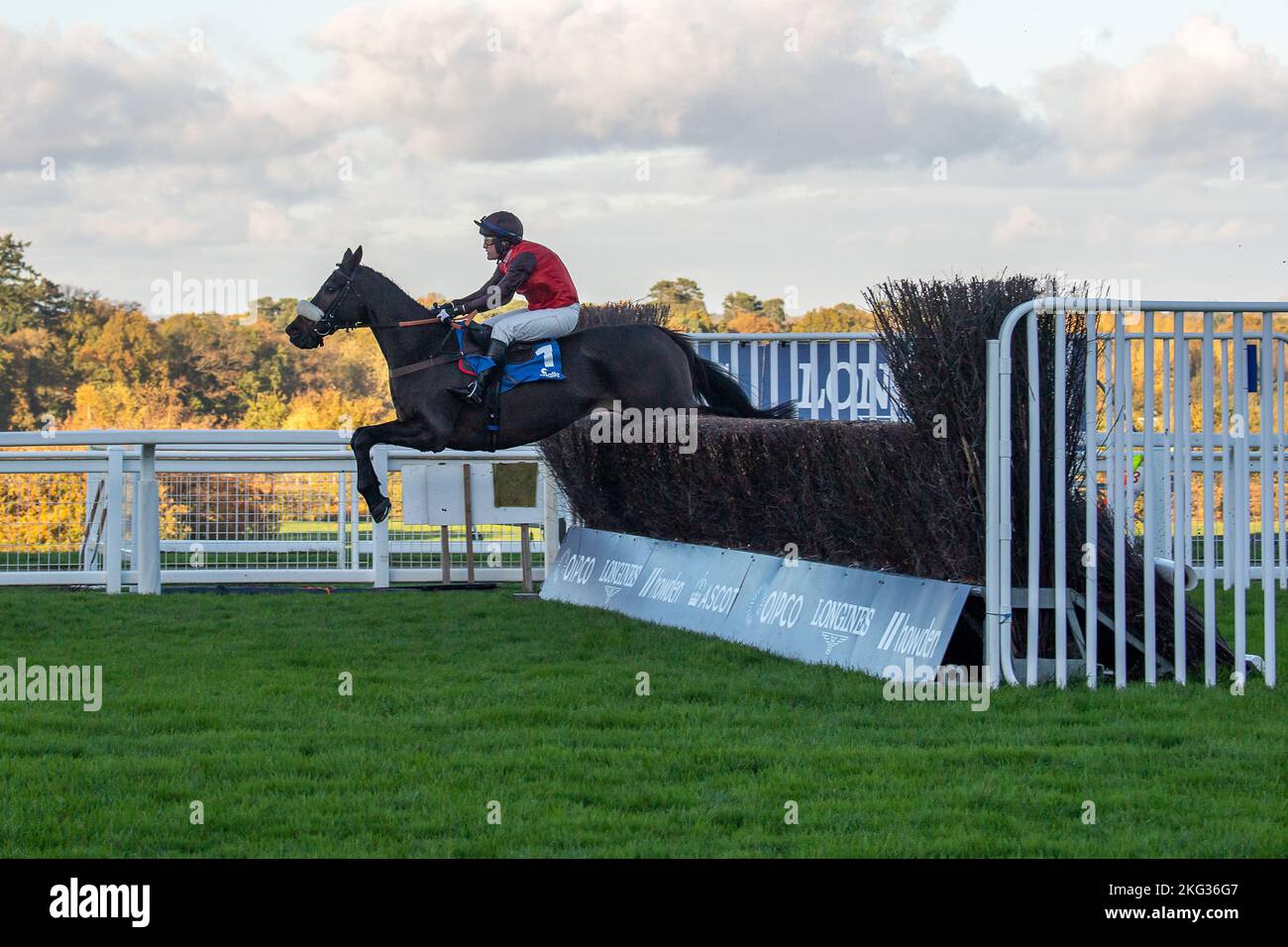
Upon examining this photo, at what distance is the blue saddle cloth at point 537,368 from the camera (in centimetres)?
1065

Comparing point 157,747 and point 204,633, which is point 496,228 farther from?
point 157,747

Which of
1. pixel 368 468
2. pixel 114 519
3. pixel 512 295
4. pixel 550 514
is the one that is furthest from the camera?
pixel 550 514

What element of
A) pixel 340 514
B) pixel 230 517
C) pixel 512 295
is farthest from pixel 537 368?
pixel 230 517

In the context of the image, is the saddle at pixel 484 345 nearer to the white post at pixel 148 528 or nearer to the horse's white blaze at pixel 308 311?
the horse's white blaze at pixel 308 311

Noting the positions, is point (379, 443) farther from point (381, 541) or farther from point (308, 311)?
→ point (381, 541)

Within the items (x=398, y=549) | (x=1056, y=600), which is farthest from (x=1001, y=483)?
(x=398, y=549)

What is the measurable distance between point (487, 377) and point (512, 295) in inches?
21.4

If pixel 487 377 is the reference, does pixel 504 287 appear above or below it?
above

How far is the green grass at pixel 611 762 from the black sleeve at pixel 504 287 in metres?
2.57

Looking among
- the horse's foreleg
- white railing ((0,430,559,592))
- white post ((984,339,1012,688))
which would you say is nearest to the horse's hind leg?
the horse's foreleg

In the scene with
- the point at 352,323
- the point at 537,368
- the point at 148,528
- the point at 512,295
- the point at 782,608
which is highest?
the point at 512,295

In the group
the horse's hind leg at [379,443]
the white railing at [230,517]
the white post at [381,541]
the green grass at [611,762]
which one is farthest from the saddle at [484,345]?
the white post at [381,541]

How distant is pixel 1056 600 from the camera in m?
6.99

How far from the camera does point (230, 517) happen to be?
14.2 m
